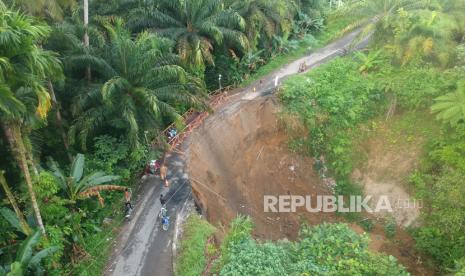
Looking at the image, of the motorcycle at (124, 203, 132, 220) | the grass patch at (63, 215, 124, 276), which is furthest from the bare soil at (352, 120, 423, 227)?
the grass patch at (63, 215, 124, 276)

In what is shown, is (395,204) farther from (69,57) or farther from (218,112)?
(69,57)

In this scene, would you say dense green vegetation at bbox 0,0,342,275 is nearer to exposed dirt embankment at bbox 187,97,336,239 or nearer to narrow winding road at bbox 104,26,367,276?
narrow winding road at bbox 104,26,367,276

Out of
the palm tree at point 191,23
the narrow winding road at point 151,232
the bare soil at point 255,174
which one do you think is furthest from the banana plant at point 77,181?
the palm tree at point 191,23

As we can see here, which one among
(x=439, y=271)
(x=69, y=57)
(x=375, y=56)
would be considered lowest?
(x=439, y=271)

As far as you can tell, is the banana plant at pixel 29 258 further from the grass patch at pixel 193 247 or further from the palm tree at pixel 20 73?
the grass patch at pixel 193 247

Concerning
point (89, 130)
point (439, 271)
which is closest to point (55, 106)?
point (89, 130)

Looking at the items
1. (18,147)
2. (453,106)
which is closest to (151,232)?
(18,147)
